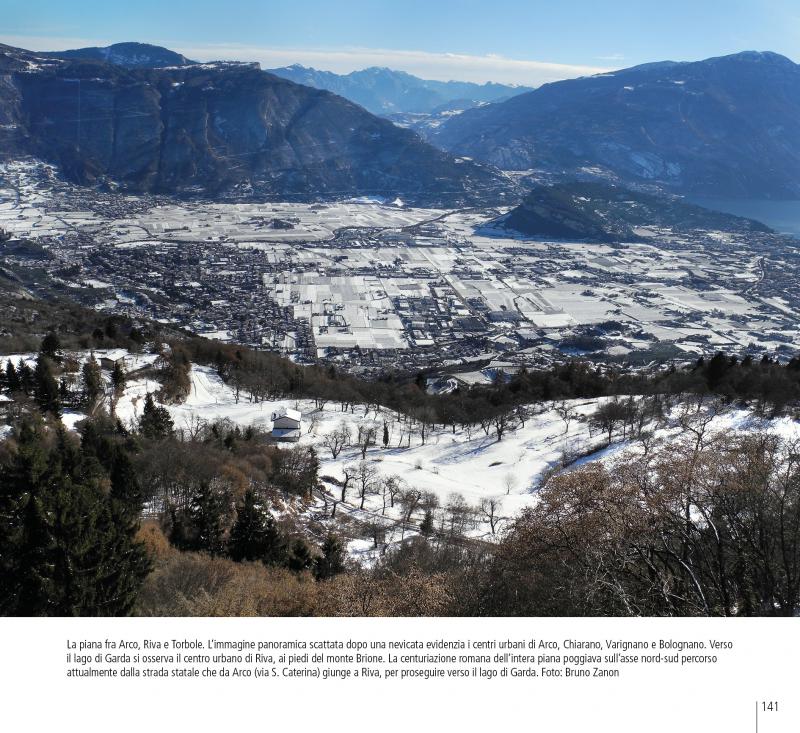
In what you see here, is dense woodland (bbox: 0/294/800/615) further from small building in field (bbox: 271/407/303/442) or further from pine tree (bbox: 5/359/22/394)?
small building in field (bbox: 271/407/303/442)

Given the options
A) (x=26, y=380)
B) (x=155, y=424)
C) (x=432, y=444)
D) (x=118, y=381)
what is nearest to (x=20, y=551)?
(x=155, y=424)

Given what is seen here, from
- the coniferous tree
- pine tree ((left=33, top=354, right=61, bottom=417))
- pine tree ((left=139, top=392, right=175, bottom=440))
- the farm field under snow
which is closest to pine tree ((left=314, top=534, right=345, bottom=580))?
the farm field under snow

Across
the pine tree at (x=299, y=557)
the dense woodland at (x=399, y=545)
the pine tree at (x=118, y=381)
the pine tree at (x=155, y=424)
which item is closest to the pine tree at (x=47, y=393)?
the dense woodland at (x=399, y=545)

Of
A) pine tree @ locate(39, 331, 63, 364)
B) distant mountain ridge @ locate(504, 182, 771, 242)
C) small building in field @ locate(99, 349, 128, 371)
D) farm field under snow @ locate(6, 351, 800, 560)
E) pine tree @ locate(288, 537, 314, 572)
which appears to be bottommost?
farm field under snow @ locate(6, 351, 800, 560)

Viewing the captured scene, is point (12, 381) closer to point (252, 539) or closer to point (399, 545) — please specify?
point (252, 539)

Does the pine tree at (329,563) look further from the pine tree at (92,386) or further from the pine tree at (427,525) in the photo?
the pine tree at (92,386)

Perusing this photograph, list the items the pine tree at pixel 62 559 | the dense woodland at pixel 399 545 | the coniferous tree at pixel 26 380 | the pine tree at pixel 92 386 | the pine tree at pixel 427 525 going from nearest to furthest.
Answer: the pine tree at pixel 62 559, the dense woodland at pixel 399 545, the pine tree at pixel 427 525, the coniferous tree at pixel 26 380, the pine tree at pixel 92 386

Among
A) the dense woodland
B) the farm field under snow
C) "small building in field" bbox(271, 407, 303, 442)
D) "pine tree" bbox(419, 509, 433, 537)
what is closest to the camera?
the dense woodland
